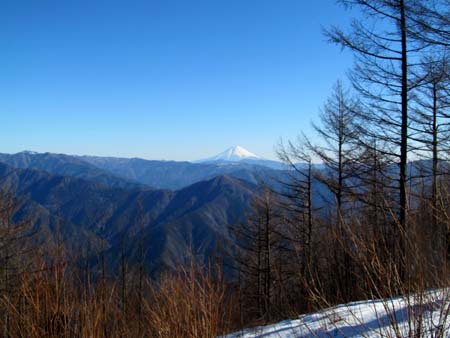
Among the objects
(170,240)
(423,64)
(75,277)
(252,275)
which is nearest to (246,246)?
(252,275)

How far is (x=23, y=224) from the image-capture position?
48.5 ft

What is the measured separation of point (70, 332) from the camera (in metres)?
2.44

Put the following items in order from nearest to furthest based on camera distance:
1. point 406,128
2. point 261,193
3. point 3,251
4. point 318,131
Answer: point 406,128 → point 318,131 → point 3,251 → point 261,193

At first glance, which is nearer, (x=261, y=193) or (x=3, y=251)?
(x=3, y=251)

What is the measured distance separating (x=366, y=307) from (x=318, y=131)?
866 centimetres

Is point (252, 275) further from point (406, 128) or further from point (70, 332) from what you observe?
point (70, 332)

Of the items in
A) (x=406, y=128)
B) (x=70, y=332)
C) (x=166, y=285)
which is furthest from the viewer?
(x=406, y=128)

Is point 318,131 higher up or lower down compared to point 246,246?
higher up

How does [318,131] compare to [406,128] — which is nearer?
[406,128]

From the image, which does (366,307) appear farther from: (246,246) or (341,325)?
(246,246)

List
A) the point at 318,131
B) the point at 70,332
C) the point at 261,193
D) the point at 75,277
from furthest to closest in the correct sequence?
the point at 261,193, the point at 318,131, the point at 75,277, the point at 70,332

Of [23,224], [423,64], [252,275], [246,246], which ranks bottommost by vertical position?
[252,275]

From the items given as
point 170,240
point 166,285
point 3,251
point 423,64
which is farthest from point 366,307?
point 170,240

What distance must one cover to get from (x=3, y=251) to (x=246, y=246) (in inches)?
408
